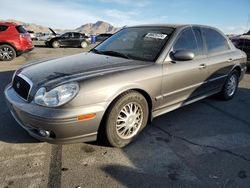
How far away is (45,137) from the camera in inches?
104

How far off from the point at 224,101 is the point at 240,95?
80cm

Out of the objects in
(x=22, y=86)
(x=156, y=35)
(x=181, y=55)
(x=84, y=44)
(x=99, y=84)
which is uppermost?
(x=156, y=35)

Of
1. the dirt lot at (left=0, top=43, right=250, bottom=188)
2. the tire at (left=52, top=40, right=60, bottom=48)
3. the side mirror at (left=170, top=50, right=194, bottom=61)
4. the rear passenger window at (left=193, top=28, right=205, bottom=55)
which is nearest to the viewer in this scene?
the dirt lot at (left=0, top=43, right=250, bottom=188)

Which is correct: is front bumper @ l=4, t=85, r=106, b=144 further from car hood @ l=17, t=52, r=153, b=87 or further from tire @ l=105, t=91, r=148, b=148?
car hood @ l=17, t=52, r=153, b=87

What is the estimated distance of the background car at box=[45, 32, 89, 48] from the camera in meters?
20.1

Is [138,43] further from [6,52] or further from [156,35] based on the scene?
[6,52]

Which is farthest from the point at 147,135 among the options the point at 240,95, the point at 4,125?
the point at 240,95

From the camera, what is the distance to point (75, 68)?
122 inches

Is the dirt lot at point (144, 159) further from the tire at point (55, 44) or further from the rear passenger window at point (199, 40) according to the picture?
the tire at point (55, 44)

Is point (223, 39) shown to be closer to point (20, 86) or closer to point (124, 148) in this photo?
point (124, 148)

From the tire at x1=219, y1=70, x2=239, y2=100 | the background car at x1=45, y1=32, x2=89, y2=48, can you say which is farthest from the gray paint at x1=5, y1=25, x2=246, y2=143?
the background car at x1=45, y1=32, x2=89, y2=48

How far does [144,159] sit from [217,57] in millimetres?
2612

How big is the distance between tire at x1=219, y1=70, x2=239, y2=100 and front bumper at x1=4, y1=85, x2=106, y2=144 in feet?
10.7

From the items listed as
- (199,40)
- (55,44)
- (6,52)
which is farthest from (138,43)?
(55,44)
